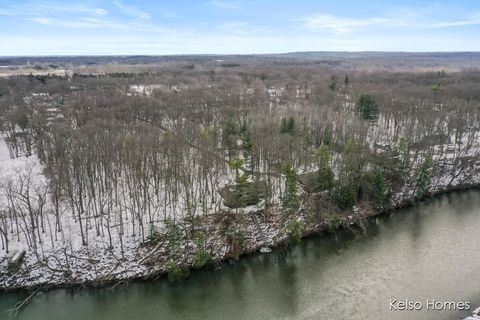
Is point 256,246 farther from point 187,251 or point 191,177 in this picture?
point 191,177

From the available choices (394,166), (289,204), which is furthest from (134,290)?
(394,166)

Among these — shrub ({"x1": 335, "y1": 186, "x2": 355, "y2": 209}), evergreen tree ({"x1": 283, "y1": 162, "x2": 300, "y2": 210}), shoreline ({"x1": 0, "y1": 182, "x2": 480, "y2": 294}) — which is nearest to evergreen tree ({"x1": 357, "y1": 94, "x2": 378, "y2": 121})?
shoreline ({"x1": 0, "y1": 182, "x2": 480, "y2": 294})

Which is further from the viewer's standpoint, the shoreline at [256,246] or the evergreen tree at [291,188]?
the evergreen tree at [291,188]

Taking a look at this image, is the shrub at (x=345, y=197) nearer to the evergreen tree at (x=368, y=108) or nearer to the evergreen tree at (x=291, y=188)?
the evergreen tree at (x=291, y=188)

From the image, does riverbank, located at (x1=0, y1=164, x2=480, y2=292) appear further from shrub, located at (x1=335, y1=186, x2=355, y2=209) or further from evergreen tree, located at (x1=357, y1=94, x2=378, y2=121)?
evergreen tree, located at (x1=357, y1=94, x2=378, y2=121)

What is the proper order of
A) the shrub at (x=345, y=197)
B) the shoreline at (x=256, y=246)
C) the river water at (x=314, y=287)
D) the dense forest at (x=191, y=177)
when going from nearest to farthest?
the river water at (x=314, y=287) → the shoreline at (x=256, y=246) → the dense forest at (x=191, y=177) → the shrub at (x=345, y=197)

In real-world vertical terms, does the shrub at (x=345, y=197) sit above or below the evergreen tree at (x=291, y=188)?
below

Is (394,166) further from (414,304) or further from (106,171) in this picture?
(106,171)

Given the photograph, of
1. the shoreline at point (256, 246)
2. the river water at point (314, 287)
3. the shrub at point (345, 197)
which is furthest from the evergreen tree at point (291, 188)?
the shrub at point (345, 197)
